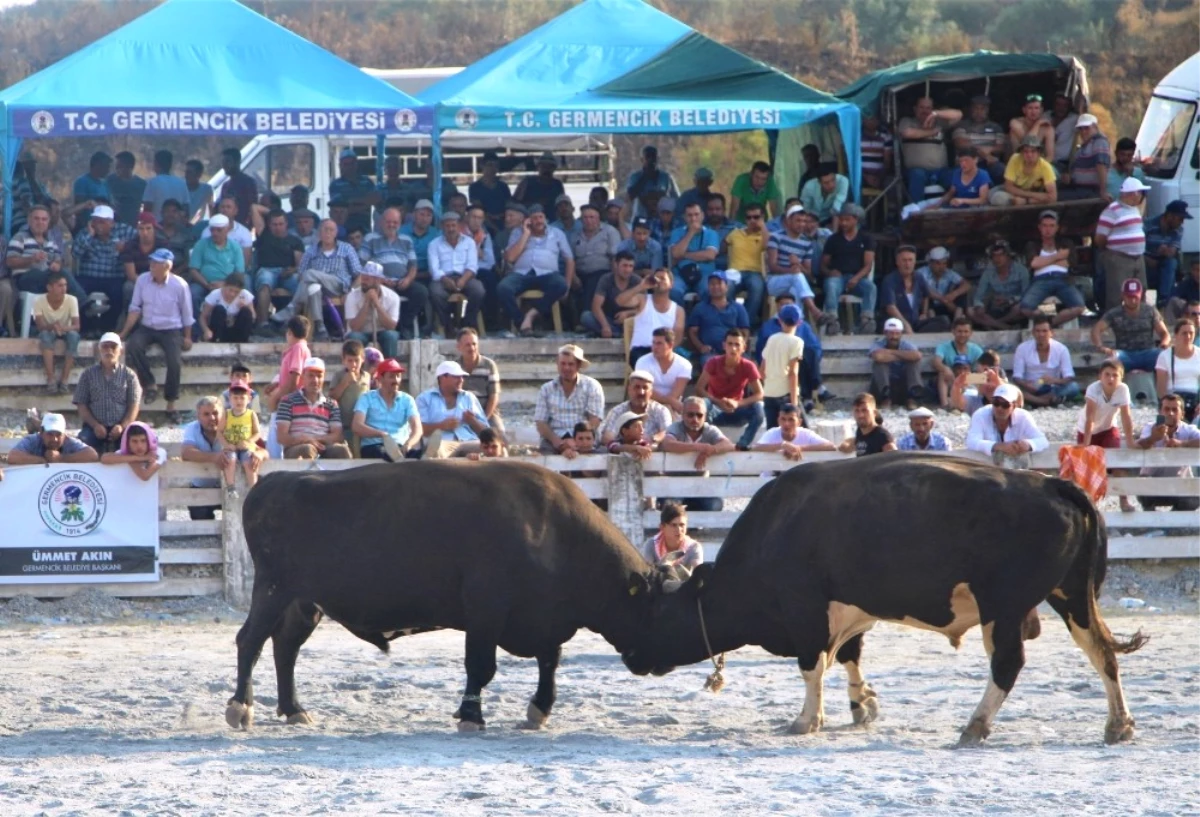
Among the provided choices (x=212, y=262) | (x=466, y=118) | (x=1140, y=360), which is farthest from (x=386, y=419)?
(x=1140, y=360)

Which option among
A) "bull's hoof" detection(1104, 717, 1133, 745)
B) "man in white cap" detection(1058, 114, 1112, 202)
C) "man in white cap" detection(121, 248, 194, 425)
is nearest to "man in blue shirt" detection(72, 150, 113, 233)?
"man in white cap" detection(121, 248, 194, 425)

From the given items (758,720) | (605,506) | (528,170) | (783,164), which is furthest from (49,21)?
(758,720)

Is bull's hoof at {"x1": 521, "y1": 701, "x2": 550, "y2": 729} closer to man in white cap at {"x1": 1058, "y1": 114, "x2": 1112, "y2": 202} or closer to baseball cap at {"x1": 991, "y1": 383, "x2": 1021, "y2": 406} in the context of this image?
baseball cap at {"x1": 991, "y1": 383, "x2": 1021, "y2": 406}

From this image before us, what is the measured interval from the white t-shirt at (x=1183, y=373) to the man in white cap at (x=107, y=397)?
920cm

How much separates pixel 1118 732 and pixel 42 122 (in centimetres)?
1282

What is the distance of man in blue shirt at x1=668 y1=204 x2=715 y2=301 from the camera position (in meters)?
19.6

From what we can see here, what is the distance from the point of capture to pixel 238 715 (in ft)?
34.0

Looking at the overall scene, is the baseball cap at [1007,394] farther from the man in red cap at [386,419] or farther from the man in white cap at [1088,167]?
the man in white cap at [1088,167]

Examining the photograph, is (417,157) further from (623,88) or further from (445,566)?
(445,566)

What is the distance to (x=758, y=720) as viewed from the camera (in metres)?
10.7

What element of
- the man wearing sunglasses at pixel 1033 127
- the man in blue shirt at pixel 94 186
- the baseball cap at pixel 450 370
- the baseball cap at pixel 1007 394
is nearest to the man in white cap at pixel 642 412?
the baseball cap at pixel 450 370

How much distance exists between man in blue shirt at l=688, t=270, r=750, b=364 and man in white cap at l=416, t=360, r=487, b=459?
3.58 m

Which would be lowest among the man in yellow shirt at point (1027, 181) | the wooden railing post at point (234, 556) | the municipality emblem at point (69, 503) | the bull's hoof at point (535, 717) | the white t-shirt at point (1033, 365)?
the bull's hoof at point (535, 717)

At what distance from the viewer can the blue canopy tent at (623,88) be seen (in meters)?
19.4
